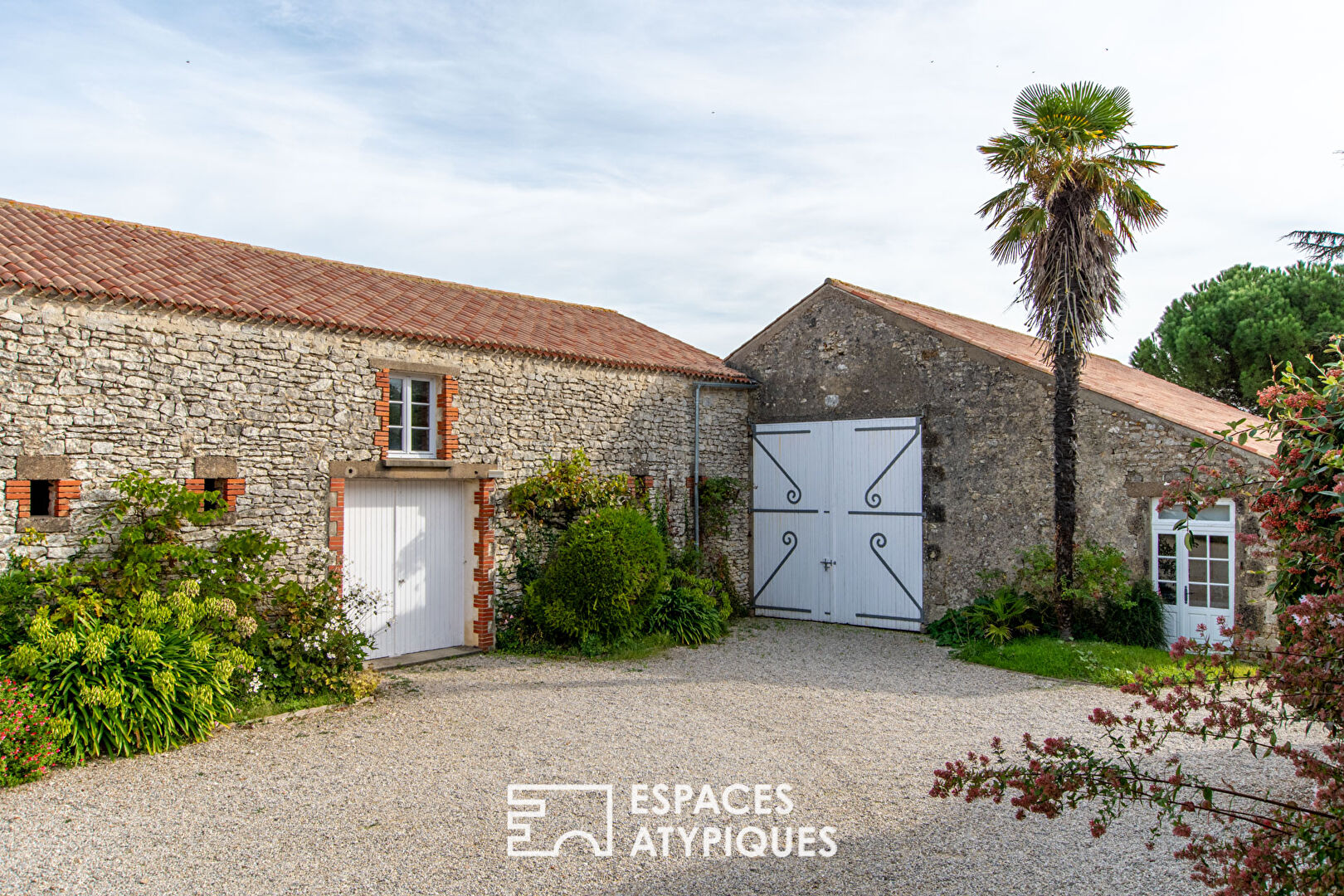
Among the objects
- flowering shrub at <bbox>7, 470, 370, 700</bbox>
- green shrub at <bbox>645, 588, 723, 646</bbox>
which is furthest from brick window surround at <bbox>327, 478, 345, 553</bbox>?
green shrub at <bbox>645, 588, 723, 646</bbox>

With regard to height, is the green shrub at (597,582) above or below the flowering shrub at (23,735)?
above

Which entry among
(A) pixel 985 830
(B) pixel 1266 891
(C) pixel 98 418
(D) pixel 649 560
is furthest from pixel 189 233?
(B) pixel 1266 891

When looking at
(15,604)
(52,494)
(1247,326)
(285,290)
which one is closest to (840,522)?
(285,290)

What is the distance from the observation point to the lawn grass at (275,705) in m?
7.71

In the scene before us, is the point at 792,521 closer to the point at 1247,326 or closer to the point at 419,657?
the point at 419,657

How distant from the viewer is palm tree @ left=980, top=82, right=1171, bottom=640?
1034 centimetres

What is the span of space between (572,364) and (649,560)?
8.98 feet

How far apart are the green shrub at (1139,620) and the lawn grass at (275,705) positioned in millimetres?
8448

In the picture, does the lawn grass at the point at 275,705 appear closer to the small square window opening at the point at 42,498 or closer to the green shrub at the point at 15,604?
the green shrub at the point at 15,604

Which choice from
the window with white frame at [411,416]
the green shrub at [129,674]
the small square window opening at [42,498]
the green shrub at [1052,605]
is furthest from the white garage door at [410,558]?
the green shrub at [1052,605]

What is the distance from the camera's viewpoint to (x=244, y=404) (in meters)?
8.78

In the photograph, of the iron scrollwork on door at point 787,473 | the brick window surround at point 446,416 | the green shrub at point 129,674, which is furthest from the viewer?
the iron scrollwork on door at point 787,473

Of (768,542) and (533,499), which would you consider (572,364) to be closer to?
(533,499)

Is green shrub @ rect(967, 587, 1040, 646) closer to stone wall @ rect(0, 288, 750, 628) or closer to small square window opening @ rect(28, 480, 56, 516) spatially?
stone wall @ rect(0, 288, 750, 628)
